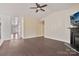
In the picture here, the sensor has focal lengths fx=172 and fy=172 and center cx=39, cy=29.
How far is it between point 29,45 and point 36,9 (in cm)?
32

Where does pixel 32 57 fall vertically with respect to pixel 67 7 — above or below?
below

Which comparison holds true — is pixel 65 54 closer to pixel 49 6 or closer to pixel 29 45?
pixel 29 45

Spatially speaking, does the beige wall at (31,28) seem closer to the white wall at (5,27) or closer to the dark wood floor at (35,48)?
the dark wood floor at (35,48)

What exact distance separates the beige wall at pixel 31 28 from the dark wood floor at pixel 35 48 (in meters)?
0.04

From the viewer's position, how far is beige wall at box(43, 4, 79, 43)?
148 cm

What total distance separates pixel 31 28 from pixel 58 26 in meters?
0.24

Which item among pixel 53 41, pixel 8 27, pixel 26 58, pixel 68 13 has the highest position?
pixel 68 13

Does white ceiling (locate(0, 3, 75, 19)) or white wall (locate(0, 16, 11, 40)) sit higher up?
white ceiling (locate(0, 3, 75, 19))

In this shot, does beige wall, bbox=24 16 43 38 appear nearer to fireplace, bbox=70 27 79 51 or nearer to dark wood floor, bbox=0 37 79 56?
dark wood floor, bbox=0 37 79 56

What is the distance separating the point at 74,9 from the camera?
1.45 metres

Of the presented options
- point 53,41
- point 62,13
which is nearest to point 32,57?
point 53,41

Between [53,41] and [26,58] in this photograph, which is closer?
[26,58]

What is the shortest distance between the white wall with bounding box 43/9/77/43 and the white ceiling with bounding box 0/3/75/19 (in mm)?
47

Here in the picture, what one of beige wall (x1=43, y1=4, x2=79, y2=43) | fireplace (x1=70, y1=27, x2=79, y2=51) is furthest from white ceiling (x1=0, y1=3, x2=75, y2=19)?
fireplace (x1=70, y1=27, x2=79, y2=51)
